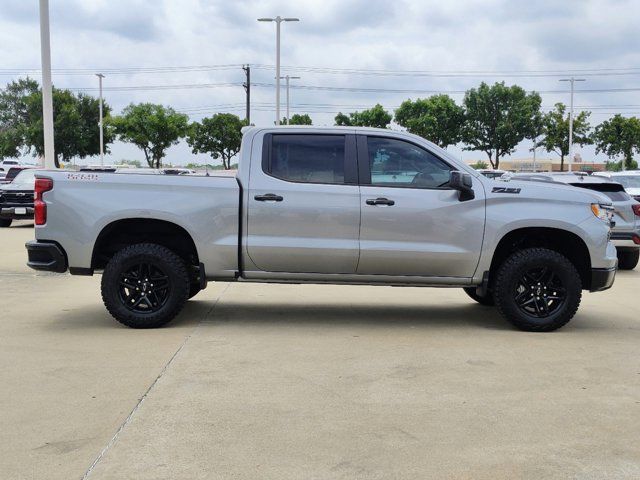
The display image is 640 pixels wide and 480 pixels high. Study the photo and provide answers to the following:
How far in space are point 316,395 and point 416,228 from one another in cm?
256

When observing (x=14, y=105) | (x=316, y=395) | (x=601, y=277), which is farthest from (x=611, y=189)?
(x=14, y=105)

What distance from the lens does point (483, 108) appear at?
59.6 meters

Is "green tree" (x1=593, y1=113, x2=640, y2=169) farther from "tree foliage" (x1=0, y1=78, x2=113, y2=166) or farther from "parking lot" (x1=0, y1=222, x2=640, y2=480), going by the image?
"parking lot" (x1=0, y1=222, x2=640, y2=480)

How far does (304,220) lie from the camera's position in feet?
22.9

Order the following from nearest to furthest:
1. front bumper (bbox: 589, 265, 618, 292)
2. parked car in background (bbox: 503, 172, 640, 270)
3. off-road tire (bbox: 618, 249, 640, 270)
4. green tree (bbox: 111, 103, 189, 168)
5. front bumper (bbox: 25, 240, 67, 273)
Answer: front bumper (bbox: 25, 240, 67, 273) → front bumper (bbox: 589, 265, 618, 292) → parked car in background (bbox: 503, 172, 640, 270) → off-road tire (bbox: 618, 249, 640, 270) → green tree (bbox: 111, 103, 189, 168)

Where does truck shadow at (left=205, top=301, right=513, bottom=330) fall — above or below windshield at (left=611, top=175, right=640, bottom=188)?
below

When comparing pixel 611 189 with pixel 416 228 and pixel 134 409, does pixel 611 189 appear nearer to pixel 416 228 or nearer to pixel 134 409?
pixel 416 228

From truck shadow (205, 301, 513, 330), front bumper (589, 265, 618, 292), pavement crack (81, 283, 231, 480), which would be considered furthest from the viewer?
truck shadow (205, 301, 513, 330)

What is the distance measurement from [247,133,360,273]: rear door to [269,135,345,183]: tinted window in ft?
0.05

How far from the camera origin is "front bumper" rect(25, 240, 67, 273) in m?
6.96

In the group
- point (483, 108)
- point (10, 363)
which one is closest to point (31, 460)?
point (10, 363)

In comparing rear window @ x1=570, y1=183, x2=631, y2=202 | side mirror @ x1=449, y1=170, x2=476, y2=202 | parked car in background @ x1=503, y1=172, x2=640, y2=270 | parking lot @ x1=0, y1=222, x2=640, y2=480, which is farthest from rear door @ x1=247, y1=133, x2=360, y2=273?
rear window @ x1=570, y1=183, x2=631, y2=202

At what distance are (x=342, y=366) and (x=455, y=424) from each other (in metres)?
1.48

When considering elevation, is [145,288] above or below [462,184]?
below
